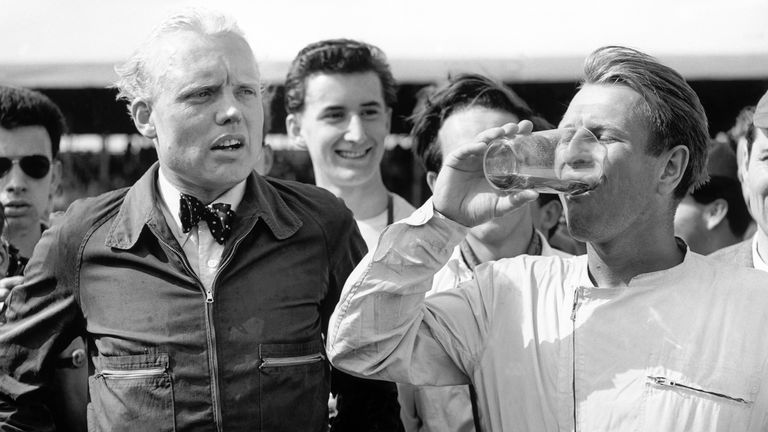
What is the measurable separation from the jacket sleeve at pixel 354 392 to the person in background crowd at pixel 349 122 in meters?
1.36

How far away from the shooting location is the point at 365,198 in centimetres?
450

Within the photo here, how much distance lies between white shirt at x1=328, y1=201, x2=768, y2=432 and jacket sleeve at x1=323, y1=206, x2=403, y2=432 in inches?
14.2

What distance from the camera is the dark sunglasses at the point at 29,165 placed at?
423cm

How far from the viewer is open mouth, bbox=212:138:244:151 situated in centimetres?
279

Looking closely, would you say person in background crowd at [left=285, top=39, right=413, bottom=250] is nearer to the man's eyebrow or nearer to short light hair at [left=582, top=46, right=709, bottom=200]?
the man's eyebrow

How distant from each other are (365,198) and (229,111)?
5.79 feet

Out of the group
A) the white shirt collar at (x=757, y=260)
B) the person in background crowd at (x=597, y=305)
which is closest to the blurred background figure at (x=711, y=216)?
the white shirt collar at (x=757, y=260)

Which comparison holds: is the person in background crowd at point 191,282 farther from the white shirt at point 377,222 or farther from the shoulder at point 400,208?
the shoulder at point 400,208

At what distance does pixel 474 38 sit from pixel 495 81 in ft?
12.4

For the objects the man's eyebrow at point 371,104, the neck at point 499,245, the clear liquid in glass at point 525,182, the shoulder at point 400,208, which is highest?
the clear liquid in glass at point 525,182

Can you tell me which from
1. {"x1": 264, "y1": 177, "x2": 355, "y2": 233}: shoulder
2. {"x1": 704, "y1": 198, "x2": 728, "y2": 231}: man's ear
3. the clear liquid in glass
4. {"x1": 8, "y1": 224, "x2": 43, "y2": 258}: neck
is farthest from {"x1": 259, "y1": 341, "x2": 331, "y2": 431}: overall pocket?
{"x1": 704, "y1": 198, "x2": 728, "y2": 231}: man's ear

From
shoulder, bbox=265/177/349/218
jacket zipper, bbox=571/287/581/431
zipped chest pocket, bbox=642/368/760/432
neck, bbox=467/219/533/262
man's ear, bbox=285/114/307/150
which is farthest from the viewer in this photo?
man's ear, bbox=285/114/307/150

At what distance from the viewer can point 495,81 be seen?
4008 millimetres

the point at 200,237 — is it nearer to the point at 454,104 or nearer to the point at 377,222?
the point at 454,104
